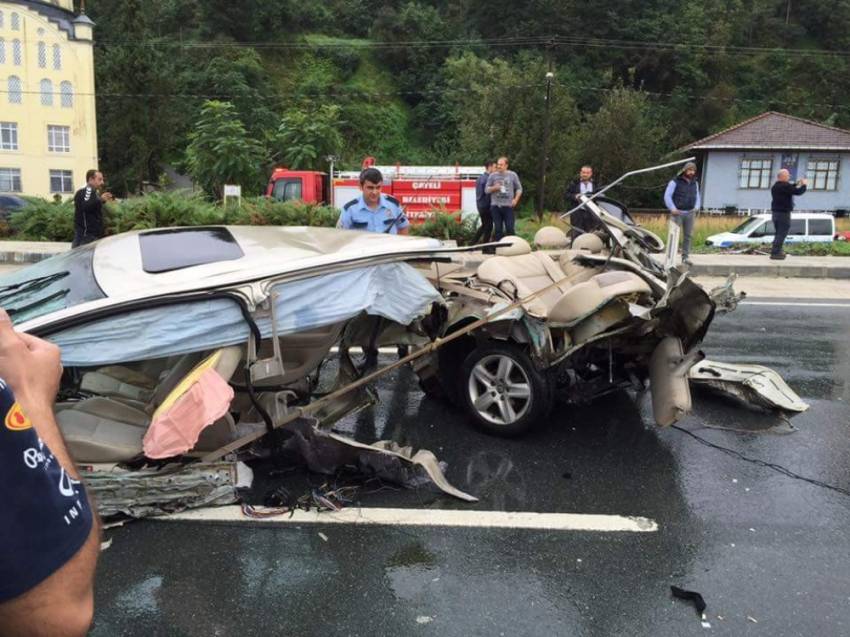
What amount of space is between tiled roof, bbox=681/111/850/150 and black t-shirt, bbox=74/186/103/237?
41.3 meters

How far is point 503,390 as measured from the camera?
4641 mm

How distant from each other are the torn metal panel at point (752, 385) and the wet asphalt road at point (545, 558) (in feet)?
1.45

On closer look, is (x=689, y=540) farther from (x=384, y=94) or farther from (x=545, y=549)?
(x=384, y=94)

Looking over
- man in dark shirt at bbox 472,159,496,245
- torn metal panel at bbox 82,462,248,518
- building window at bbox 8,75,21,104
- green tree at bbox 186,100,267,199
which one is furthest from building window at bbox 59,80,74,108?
torn metal panel at bbox 82,462,248,518

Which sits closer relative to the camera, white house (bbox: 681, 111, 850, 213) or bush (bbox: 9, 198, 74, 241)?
bush (bbox: 9, 198, 74, 241)

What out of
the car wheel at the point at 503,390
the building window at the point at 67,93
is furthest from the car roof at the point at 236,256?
the building window at the point at 67,93

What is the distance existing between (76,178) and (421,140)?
29907mm

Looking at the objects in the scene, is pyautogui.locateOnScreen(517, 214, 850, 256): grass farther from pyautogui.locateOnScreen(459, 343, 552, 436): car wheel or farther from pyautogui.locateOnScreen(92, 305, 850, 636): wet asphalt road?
pyautogui.locateOnScreen(92, 305, 850, 636): wet asphalt road

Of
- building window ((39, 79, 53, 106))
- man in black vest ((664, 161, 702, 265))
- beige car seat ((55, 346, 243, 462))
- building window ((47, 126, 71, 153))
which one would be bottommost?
beige car seat ((55, 346, 243, 462))

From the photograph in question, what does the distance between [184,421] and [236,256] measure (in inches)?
39.9

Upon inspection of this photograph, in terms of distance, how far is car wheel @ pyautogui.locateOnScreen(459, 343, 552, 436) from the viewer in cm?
450

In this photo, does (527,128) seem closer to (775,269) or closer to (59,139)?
(775,269)

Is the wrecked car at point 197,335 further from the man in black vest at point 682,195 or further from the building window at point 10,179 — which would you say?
the building window at point 10,179

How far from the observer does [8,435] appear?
106cm
